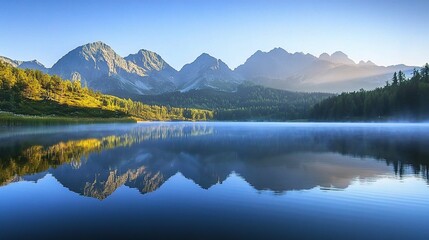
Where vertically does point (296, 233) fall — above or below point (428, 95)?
below

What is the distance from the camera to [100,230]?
15938 millimetres

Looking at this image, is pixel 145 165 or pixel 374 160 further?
pixel 374 160

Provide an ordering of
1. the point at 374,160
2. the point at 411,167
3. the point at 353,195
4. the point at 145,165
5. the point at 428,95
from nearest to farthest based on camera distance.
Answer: the point at 353,195, the point at 411,167, the point at 145,165, the point at 374,160, the point at 428,95

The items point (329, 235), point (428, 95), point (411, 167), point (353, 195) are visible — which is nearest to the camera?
point (329, 235)

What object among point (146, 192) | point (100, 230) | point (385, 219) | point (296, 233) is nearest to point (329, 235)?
point (296, 233)

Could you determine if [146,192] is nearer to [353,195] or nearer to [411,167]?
[353,195]

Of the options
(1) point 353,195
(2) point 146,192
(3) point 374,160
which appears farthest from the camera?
(3) point 374,160

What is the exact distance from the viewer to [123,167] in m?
37.3

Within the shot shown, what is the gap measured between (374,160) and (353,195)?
22.2 meters

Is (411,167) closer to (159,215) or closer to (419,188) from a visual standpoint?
(419,188)

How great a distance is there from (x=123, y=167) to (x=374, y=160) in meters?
32.5

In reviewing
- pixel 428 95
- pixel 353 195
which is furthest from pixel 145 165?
pixel 428 95

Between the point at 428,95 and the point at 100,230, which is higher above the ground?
the point at 428,95

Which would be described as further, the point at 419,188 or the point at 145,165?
the point at 145,165
